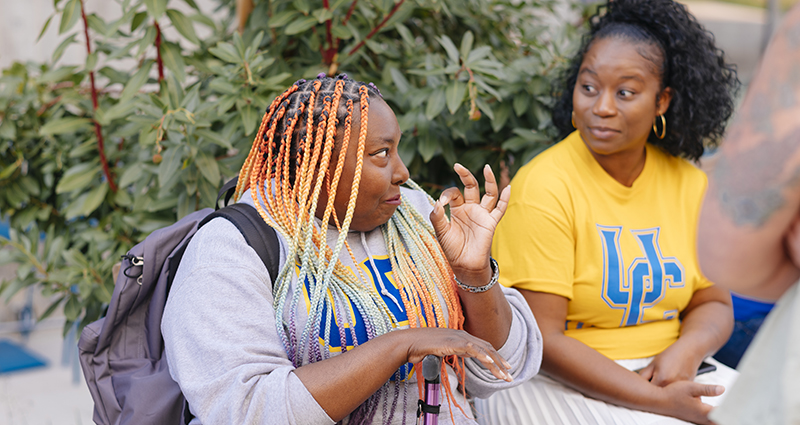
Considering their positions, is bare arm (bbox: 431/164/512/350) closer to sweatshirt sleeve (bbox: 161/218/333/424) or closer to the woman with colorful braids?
the woman with colorful braids

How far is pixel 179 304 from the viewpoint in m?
1.41

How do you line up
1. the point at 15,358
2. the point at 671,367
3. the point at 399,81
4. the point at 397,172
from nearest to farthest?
the point at 397,172 < the point at 671,367 < the point at 399,81 < the point at 15,358

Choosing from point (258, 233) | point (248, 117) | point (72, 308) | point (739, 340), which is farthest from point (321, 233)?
point (739, 340)

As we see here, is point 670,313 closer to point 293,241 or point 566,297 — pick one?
point 566,297

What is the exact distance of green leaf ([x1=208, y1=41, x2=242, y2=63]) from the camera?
2.08 metres

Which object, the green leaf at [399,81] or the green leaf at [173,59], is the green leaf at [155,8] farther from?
the green leaf at [399,81]

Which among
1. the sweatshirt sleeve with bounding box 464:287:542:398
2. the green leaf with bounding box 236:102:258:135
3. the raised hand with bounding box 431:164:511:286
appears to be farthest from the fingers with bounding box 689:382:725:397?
the green leaf with bounding box 236:102:258:135

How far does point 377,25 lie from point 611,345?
4.87 feet

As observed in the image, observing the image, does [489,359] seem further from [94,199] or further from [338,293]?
[94,199]

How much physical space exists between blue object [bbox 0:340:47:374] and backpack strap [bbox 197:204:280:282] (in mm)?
3070

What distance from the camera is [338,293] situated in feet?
5.02

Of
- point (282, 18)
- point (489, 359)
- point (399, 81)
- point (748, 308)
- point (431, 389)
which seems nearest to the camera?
point (489, 359)

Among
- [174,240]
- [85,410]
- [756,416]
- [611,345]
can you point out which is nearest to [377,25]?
[174,240]

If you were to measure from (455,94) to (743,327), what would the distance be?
151 centimetres
